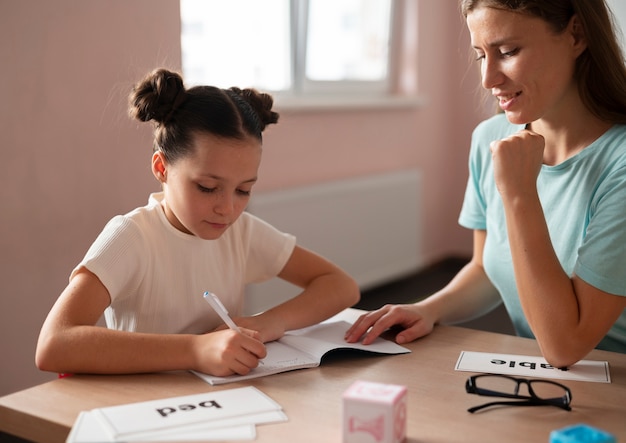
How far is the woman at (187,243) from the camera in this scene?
4.21ft

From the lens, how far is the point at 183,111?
1.42 metres

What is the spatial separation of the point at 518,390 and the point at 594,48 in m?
0.67

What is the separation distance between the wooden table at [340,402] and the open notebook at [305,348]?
0.02 meters

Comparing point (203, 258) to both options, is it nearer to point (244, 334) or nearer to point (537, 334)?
point (244, 334)

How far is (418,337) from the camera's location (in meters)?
1.37

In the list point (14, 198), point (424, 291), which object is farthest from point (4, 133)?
point (424, 291)

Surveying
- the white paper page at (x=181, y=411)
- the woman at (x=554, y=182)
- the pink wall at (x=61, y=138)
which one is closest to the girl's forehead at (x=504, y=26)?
the woman at (x=554, y=182)

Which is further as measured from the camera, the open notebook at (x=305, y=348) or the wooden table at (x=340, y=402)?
the open notebook at (x=305, y=348)

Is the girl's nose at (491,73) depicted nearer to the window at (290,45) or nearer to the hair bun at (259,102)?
the hair bun at (259,102)

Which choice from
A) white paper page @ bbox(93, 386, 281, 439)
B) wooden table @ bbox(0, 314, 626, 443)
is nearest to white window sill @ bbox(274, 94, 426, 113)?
wooden table @ bbox(0, 314, 626, 443)

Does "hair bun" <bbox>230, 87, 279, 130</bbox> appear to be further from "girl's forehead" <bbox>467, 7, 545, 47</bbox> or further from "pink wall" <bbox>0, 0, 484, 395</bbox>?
"pink wall" <bbox>0, 0, 484, 395</bbox>

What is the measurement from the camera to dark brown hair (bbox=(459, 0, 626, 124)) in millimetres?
1354

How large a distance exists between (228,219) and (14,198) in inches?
47.7

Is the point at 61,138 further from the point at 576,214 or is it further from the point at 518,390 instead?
the point at 518,390
